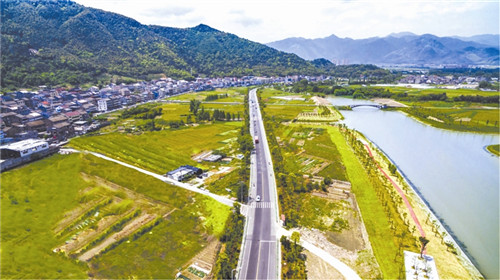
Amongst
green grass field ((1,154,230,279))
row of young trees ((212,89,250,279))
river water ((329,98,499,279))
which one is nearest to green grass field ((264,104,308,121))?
river water ((329,98,499,279))

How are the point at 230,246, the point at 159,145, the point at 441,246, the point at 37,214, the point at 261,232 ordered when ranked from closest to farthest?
1. the point at 230,246
2. the point at 441,246
3. the point at 261,232
4. the point at 37,214
5. the point at 159,145

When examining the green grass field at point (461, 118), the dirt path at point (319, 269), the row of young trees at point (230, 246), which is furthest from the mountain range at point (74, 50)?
the dirt path at point (319, 269)

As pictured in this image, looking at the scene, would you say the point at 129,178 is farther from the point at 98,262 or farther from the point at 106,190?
the point at 98,262

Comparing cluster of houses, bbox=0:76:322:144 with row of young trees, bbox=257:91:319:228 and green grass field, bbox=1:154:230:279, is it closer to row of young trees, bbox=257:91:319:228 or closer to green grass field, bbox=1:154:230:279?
green grass field, bbox=1:154:230:279

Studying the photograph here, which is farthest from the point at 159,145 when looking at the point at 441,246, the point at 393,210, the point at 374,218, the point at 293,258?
the point at 441,246

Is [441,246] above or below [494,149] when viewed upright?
below

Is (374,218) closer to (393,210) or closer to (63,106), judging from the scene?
(393,210)
